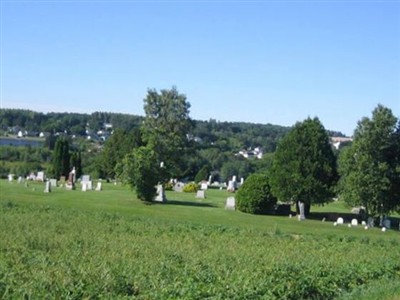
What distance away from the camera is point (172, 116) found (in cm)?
6912

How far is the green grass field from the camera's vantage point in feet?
40.3

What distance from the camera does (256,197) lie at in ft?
130

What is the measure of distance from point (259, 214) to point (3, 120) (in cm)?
15591

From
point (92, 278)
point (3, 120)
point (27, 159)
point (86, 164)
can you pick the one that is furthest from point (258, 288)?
point (3, 120)

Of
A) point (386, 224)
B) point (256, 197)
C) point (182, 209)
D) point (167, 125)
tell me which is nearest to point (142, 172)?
point (182, 209)

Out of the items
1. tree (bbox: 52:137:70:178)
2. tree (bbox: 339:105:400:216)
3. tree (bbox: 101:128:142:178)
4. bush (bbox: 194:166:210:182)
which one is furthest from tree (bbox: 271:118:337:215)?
bush (bbox: 194:166:210:182)

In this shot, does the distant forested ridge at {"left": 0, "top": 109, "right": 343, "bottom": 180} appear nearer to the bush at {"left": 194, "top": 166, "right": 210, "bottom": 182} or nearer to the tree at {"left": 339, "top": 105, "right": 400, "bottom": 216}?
the bush at {"left": 194, "top": 166, "right": 210, "bottom": 182}

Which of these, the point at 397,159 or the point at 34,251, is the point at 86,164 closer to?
the point at 397,159

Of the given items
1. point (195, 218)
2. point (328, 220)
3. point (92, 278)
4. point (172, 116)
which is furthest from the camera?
point (172, 116)

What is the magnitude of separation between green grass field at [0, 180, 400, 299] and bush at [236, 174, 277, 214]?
3578 millimetres

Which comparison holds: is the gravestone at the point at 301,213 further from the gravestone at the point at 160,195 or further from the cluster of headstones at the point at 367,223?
the gravestone at the point at 160,195

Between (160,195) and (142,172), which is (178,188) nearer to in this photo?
(160,195)

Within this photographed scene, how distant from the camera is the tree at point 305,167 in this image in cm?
3906

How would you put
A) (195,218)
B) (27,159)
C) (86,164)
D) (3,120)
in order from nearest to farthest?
(195,218)
(86,164)
(27,159)
(3,120)
